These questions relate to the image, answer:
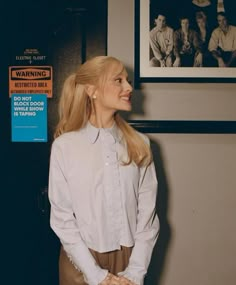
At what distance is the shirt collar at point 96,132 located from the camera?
4.93 ft

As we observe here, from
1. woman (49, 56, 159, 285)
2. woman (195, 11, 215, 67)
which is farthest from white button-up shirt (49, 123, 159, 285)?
woman (195, 11, 215, 67)

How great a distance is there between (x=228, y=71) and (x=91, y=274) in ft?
4.05

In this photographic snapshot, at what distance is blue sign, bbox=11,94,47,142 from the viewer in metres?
2.06

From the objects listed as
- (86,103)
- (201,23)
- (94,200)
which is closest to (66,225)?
(94,200)

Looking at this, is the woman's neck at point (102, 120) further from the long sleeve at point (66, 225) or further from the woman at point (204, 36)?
the woman at point (204, 36)

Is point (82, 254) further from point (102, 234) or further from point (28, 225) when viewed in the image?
point (28, 225)

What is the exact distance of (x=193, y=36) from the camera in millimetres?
1996

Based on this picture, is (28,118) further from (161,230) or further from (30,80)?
(161,230)

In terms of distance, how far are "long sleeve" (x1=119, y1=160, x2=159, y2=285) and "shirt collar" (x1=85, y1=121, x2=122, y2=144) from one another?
0.17 m

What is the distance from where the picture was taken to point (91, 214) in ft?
4.76

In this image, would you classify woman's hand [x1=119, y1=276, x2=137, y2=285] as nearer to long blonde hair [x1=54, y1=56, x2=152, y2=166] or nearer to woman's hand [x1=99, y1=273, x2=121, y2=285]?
woman's hand [x1=99, y1=273, x2=121, y2=285]

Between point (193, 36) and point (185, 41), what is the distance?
1.9 inches

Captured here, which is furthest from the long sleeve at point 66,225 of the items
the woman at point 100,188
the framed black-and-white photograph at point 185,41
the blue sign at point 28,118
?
the framed black-and-white photograph at point 185,41

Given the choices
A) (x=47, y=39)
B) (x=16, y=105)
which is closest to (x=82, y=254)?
(x=16, y=105)
